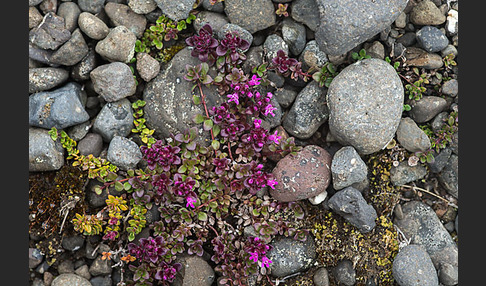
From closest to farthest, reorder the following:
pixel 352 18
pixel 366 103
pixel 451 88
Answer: pixel 352 18 < pixel 366 103 < pixel 451 88

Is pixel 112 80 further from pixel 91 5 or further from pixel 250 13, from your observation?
pixel 250 13

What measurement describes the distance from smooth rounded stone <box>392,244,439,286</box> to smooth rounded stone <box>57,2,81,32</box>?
489 cm

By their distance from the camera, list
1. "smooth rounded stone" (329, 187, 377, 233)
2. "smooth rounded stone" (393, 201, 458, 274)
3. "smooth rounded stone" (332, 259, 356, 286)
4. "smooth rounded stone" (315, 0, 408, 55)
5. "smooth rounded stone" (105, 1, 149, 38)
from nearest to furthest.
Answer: "smooth rounded stone" (315, 0, 408, 55) < "smooth rounded stone" (329, 187, 377, 233) < "smooth rounded stone" (332, 259, 356, 286) < "smooth rounded stone" (105, 1, 149, 38) < "smooth rounded stone" (393, 201, 458, 274)

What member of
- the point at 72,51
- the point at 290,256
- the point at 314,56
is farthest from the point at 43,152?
the point at 314,56

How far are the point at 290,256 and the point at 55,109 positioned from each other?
11.0 feet

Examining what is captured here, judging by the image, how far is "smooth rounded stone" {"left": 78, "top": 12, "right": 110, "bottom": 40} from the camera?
5609 mm

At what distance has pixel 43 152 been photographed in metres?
5.53

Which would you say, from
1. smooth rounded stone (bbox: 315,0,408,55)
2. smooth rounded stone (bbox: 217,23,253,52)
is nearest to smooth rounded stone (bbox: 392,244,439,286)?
smooth rounded stone (bbox: 315,0,408,55)

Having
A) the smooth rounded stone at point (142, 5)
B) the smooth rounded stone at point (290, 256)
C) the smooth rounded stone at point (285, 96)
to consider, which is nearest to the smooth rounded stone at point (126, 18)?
the smooth rounded stone at point (142, 5)

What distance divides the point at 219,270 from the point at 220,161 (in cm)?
132

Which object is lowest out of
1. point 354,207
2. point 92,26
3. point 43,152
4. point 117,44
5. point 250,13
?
point 354,207

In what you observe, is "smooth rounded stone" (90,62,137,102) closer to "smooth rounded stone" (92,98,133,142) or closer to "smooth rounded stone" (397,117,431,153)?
"smooth rounded stone" (92,98,133,142)

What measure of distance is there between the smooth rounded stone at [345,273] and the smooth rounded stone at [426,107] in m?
2.04

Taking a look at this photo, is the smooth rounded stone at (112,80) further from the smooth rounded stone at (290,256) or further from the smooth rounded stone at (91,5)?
the smooth rounded stone at (290,256)
